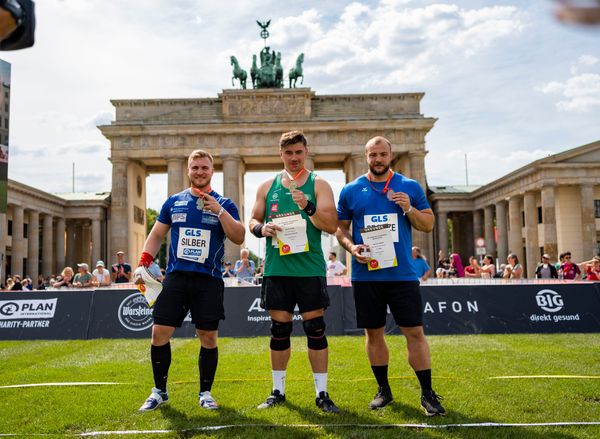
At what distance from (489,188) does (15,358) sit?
5081cm

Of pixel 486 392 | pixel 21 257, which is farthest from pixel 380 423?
pixel 21 257

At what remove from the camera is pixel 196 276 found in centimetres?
576

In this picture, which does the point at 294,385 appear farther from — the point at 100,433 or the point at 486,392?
the point at 100,433

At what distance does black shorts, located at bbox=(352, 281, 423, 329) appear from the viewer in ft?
18.0

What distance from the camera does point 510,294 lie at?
12844mm

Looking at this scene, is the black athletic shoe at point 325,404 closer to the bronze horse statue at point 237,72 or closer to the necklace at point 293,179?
the necklace at point 293,179

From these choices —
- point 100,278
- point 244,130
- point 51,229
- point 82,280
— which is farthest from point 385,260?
point 51,229

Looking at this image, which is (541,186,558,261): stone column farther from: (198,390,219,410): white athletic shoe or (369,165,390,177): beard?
(198,390,219,410): white athletic shoe

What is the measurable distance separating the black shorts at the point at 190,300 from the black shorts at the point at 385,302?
1.36m

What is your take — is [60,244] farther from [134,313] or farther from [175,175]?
[134,313]

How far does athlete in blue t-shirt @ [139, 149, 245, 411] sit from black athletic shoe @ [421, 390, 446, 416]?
198 centimetres

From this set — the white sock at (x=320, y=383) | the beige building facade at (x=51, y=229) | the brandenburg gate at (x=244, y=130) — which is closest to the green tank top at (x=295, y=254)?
the white sock at (x=320, y=383)

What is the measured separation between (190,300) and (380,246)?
6.34 feet

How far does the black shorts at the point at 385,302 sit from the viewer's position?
18.0ft
